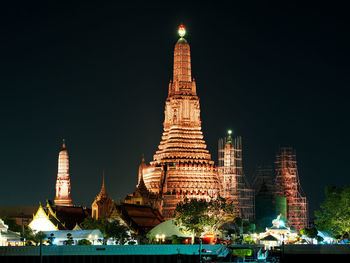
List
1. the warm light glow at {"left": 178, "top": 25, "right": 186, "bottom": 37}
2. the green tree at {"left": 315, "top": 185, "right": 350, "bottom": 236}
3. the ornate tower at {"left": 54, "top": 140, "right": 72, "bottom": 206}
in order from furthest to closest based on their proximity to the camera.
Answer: the ornate tower at {"left": 54, "top": 140, "right": 72, "bottom": 206}, the warm light glow at {"left": 178, "top": 25, "right": 186, "bottom": 37}, the green tree at {"left": 315, "top": 185, "right": 350, "bottom": 236}

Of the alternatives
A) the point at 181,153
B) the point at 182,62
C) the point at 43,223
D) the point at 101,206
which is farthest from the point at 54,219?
the point at 182,62

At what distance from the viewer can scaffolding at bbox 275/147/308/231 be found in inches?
5699

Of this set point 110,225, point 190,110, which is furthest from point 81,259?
point 190,110

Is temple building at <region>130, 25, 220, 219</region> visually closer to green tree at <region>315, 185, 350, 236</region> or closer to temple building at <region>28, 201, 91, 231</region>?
temple building at <region>28, 201, 91, 231</region>

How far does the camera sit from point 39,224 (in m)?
113

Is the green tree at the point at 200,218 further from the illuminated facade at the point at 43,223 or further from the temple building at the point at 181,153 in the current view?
the temple building at the point at 181,153

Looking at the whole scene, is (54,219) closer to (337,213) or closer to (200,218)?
(200,218)

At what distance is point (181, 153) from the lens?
5172 inches

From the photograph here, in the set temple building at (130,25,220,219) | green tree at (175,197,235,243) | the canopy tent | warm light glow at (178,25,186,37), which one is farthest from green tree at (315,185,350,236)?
warm light glow at (178,25,186,37)

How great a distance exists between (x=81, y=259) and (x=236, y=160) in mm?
75797

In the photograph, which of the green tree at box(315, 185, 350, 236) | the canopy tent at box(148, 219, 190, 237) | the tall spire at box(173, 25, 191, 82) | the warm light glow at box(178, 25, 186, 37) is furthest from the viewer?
the warm light glow at box(178, 25, 186, 37)

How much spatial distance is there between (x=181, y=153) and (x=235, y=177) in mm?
18128

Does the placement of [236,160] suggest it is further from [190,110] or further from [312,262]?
[312,262]

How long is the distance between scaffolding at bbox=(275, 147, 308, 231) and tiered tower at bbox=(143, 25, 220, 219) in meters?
20.1
